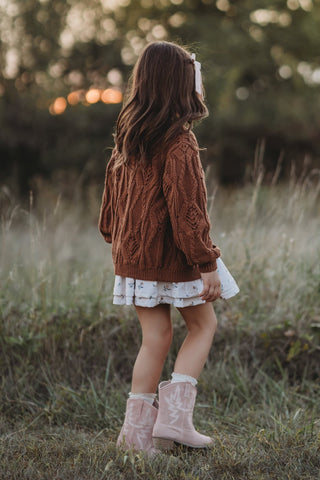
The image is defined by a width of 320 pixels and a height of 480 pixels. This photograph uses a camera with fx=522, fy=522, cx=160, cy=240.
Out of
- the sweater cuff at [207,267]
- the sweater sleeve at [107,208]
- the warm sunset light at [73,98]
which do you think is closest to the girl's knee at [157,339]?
the sweater cuff at [207,267]

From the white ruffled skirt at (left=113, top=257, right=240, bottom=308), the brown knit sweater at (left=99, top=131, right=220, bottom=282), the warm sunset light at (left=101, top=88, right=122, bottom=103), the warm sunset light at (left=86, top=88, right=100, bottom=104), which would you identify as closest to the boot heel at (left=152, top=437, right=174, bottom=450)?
the white ruffled skirt at (left=113, top=257, right=240, bottom=308)

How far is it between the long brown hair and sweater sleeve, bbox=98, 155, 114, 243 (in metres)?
0.29

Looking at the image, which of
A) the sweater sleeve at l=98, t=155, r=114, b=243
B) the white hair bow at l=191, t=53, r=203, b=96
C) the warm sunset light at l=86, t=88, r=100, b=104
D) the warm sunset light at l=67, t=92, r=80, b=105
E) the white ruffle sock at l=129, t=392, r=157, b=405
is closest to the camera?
the white hair bow at l=191, t=53, r=203, b=96

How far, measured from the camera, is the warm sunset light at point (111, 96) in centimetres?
1049

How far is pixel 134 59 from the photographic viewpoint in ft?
39.5

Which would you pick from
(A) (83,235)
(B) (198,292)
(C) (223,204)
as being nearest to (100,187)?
(A) (83,235)

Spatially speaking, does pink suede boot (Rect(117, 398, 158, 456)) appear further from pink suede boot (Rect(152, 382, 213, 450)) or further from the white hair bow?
the white hair bow

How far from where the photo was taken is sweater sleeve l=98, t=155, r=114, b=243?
2.39 meters

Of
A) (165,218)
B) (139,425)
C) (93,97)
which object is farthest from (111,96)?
(139,425)

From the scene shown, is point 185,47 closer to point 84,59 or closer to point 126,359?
point 126,359

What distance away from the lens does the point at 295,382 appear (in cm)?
297

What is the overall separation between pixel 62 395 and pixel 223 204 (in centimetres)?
256

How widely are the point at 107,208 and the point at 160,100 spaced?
0.59 m

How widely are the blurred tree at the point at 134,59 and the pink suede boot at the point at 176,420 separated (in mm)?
5905
